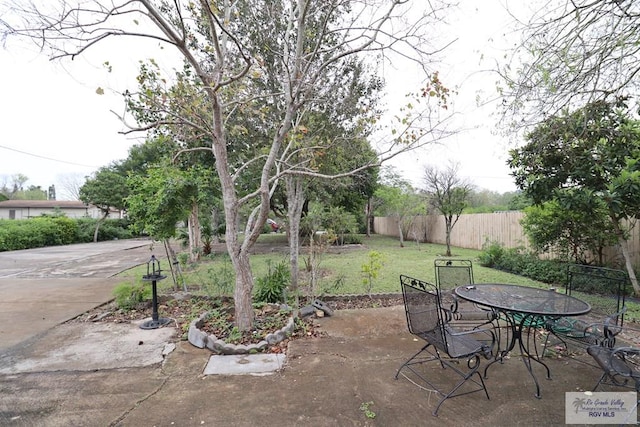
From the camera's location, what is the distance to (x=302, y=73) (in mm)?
3676

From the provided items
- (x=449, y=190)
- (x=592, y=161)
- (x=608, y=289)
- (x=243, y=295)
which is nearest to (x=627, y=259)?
(x=592, y=161)

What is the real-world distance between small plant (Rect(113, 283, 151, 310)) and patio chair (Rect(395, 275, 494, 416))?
13.4ft

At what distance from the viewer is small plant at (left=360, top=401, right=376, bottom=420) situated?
2.15 meters

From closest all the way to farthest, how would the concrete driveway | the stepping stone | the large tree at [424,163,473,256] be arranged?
1. the stepping stone
2. the concrete driveway
3. the large tree at [424,163,473,256]

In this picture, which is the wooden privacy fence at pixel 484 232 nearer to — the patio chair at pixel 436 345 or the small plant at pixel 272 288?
the patio chair at pixel 436 345

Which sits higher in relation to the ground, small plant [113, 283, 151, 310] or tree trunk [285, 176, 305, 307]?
tree trunk [285, 176, 305, 307]

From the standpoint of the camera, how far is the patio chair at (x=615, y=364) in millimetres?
2031

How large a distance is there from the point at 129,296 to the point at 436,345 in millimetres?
4516

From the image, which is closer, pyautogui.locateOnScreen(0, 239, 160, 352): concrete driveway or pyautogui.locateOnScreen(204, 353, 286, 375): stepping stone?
pyautogui.locateOnScreen(204, 353, 286, 375): stepping stone

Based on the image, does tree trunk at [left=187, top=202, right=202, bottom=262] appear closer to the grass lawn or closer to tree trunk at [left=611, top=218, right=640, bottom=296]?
the grass lawn

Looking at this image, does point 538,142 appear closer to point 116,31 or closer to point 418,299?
point 418,299

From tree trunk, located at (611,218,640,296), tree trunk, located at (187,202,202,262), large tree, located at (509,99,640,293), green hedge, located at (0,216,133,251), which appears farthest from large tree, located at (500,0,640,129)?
green hedge, located at (0,216,133,251)

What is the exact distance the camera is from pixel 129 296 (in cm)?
479

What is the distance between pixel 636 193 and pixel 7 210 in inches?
1620
